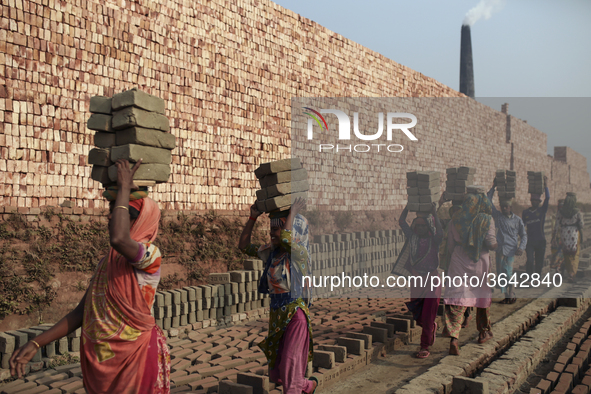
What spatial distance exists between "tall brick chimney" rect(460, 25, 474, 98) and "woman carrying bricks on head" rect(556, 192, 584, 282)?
31.6 m

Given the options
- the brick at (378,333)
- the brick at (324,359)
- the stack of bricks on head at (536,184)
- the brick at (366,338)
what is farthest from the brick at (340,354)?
the stack of bricks on head at (536,184)

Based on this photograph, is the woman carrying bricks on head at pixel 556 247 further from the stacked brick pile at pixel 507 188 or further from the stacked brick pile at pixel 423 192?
the stacked brick pile at pixel 423 192

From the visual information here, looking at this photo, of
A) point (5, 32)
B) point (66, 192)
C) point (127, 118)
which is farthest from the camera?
point (66, 192)

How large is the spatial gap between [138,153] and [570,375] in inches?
180

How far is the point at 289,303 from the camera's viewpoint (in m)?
3.64

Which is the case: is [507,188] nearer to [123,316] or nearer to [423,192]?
[423,192]

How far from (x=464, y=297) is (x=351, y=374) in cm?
172

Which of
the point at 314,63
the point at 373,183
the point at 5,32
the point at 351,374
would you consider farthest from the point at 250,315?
the point at 314,63

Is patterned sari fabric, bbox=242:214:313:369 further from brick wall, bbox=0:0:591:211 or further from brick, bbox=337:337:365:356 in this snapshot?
brick wall, bbox=0:0:591:211

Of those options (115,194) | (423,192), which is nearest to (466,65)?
(423,192)

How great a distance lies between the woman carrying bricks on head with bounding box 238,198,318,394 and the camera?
139 inches

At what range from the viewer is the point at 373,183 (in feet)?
47.4

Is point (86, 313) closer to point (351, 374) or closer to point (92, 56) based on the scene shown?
point (351, 374)

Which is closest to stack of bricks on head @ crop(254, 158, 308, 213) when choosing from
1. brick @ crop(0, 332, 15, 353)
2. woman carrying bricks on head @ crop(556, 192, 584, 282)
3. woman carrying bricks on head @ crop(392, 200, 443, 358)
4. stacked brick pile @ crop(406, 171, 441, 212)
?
stacked brick pile @ crop(406, 171, 441, 212)
